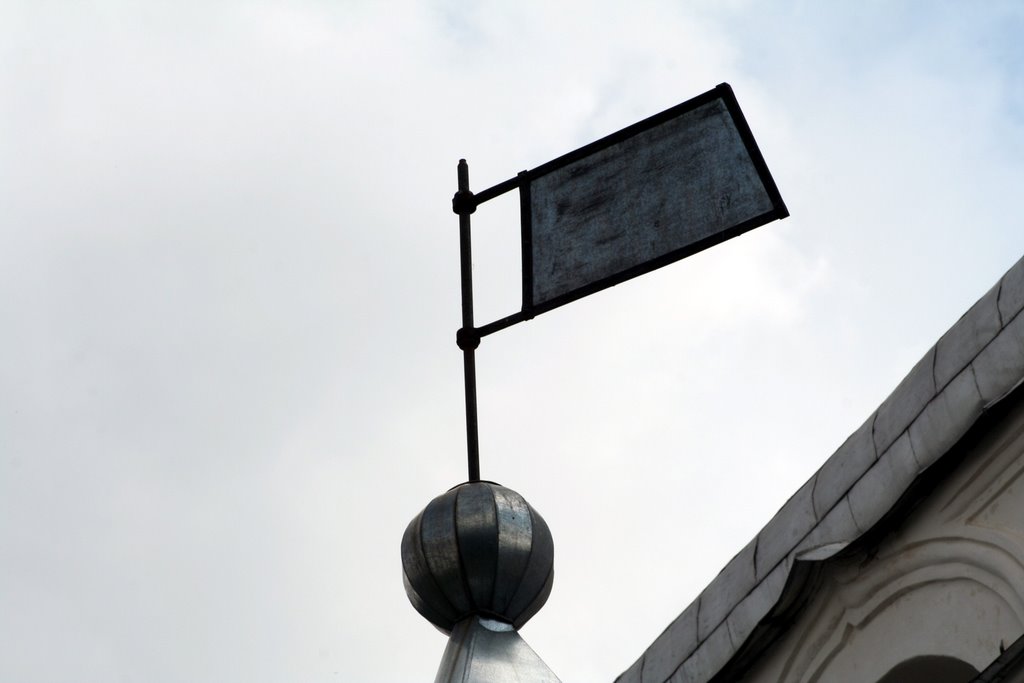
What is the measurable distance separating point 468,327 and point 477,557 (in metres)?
0.98

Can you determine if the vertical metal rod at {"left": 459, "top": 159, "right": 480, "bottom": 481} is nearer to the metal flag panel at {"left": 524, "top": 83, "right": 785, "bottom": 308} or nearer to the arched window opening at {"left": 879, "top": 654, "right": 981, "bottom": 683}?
the metal flag panel at {"left": 524, "top": 83, "right": 785, "bottom": 308}

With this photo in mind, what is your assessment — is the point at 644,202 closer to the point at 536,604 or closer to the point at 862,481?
the point at 862,481

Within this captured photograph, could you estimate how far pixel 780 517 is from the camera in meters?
7.72

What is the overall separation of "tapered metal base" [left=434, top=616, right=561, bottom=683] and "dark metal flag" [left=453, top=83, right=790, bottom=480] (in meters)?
0.80

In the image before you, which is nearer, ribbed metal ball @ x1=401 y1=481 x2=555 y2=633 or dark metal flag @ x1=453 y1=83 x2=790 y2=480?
dark metal flag @ x1=453 y1=83 x2=790 y2=480

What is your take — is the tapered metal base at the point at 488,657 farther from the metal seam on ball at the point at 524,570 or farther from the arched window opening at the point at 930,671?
the arched window opening at the point at 930,671

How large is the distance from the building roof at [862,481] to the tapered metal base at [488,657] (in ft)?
1.63

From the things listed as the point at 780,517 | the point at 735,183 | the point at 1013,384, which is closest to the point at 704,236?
the point at 735,183

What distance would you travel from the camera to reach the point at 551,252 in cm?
856

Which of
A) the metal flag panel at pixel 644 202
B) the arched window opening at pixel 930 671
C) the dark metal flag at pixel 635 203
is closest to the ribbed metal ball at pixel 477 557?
the dark metal flag at pixel 635 203

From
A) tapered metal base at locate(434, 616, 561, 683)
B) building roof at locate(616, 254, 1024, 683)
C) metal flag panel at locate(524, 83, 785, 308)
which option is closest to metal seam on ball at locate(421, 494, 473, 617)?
tapered metal base at locate(434, 616, 561, 683)

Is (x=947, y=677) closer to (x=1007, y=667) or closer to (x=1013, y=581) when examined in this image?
(x=1013, y=581)

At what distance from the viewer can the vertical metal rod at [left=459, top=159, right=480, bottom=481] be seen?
348 inches

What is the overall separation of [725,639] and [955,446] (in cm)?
132
